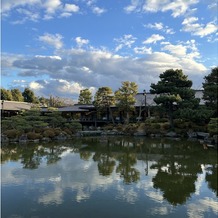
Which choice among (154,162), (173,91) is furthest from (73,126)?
(154,162)

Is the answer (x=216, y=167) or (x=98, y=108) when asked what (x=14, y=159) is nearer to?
(x=216, y=167)

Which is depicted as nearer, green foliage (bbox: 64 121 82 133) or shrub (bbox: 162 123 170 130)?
shrub (bbox: 162 123 170 130)

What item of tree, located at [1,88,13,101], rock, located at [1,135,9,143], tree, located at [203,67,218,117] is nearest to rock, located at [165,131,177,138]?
tree, located at [203,67,218,117]

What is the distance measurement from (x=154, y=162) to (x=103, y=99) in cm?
1939

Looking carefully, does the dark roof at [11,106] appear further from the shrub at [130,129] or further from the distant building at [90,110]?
the shrub at [130,129]

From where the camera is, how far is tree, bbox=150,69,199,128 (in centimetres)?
2409

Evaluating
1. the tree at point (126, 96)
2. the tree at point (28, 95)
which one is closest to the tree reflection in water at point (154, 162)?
the tree at point (126, 96)

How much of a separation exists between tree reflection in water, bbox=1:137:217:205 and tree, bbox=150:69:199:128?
7793mm

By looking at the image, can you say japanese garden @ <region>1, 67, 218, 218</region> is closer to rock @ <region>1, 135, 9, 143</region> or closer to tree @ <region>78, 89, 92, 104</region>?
rock @ <region>1, 135, 9, 143</region>

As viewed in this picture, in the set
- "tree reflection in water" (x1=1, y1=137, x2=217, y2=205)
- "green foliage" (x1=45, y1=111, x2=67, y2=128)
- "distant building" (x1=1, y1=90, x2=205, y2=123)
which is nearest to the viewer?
"tree reflection in water" (x1=1, y1=137, x2=217, y2=205)

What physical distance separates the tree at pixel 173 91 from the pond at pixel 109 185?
30.7 ft

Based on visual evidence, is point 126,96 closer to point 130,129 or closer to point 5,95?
point 130,129

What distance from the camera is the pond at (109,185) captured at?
21.7ft

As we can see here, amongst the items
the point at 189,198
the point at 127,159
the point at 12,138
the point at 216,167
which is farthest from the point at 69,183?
the point at 12,138
